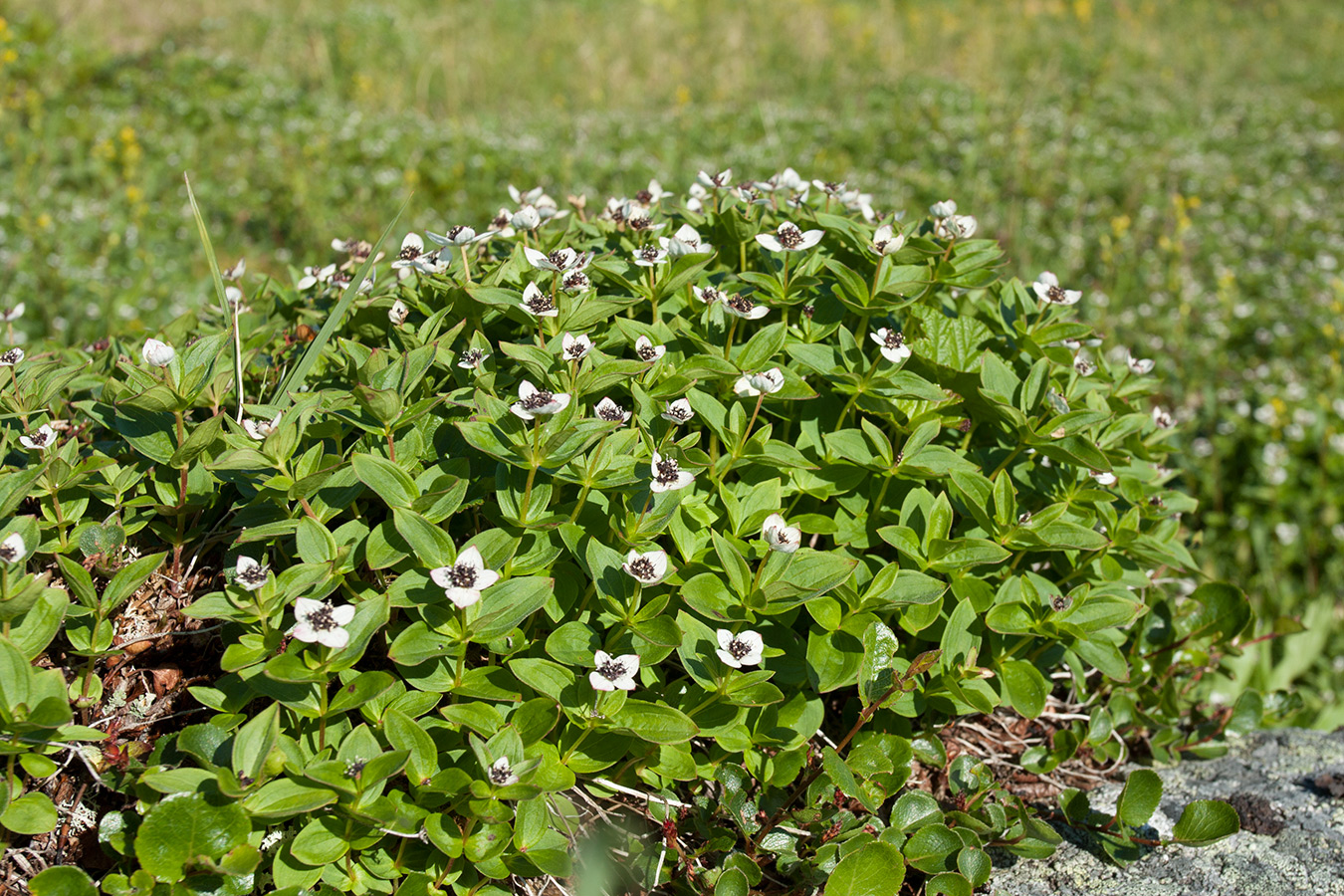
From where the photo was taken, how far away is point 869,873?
5.88ft

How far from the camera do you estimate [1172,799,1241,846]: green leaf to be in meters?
2.01

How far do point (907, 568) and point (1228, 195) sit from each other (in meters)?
6.96

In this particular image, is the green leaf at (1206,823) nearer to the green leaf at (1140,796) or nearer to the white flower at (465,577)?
the green leaf at (1140,796)

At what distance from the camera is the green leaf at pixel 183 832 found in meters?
1.59

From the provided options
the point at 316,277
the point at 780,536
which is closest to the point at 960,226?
the point at 780,536

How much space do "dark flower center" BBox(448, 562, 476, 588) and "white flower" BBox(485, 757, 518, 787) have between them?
30 centimetres

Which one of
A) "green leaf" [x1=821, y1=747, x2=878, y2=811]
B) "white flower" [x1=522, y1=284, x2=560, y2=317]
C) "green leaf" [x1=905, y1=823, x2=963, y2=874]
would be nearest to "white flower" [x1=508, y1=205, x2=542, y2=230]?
"white flower" [x1=522, y1=284, x2=560, y2=317]

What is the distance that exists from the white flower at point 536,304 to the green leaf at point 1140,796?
154 cm

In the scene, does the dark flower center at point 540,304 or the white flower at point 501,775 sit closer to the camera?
the white flower at point 501,775

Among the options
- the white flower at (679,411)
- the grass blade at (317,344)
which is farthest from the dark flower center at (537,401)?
the grass blade at (317,344)

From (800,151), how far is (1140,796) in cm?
648

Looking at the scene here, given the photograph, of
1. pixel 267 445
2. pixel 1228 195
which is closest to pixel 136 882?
pixel 267 445

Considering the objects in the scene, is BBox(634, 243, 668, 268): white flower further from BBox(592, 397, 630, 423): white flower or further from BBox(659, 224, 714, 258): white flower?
BBox(592, 397, 630, 423): white flower

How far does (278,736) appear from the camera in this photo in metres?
1.68
